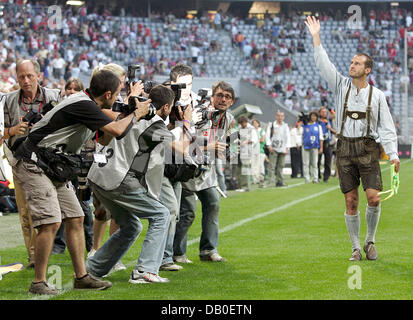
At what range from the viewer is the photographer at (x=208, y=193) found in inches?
332

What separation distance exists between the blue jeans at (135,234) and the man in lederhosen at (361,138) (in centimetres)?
242

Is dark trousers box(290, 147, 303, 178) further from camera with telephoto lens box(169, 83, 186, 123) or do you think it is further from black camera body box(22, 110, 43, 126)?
black camera body box(22, 110, 43, 126)

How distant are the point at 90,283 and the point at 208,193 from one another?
2.27 meters

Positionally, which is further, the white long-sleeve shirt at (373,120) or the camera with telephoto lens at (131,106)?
the white long-sleeve shirt at (373,120)

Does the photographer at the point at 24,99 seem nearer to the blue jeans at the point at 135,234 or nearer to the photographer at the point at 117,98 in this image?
the photographer at the point at 117,98

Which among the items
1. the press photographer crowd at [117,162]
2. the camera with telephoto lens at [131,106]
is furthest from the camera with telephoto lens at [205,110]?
the camera with telephoto lens at [131,106]

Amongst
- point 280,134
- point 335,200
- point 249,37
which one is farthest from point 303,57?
point 335,200

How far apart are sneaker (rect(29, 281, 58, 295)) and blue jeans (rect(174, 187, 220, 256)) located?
226 centimetres

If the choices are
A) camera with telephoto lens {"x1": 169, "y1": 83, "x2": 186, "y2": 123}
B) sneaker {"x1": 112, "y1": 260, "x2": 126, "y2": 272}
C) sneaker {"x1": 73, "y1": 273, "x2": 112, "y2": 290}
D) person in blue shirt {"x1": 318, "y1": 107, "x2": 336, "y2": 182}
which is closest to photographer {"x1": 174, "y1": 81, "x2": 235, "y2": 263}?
camera with telephoto lens {"x1": 169, "y1": 83, "x2": 186, "y2": 123}

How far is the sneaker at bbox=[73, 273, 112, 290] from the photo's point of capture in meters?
6.65

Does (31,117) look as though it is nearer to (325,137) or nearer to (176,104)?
(176,104)

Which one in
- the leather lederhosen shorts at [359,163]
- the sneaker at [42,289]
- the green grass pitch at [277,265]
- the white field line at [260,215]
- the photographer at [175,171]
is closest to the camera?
the sneaker at [42,289]

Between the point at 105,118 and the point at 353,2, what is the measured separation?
47.6 metres
